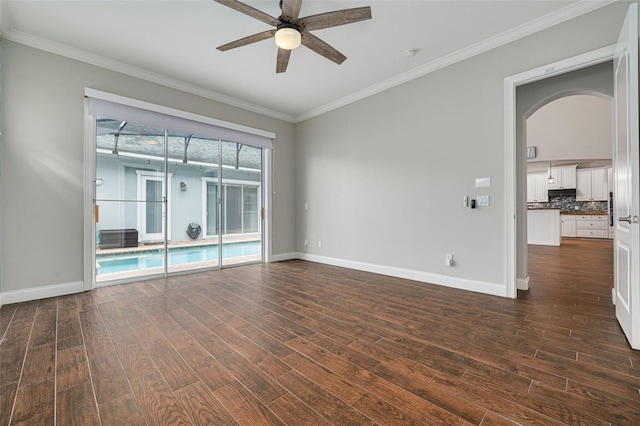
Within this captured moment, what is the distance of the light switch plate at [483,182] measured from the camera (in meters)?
3.16

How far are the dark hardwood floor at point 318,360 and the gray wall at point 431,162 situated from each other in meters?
0.79

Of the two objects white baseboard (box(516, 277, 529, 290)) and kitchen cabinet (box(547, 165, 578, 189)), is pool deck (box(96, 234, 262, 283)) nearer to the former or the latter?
white baseboard (box(516, 277, 529, 290))

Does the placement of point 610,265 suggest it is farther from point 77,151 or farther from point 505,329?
point 77,151

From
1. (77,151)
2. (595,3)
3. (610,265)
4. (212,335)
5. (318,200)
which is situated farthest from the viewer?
(318,200)

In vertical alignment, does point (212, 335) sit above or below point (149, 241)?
below

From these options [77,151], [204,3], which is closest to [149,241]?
[77,151]

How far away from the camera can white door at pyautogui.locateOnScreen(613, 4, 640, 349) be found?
1871mm

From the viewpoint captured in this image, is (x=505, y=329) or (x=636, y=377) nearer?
(x=636, y=377)

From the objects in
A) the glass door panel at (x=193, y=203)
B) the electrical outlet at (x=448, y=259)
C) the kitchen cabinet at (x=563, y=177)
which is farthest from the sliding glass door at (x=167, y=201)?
the kitchen cabinet at (x=563, y=177)

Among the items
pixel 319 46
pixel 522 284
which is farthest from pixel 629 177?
pixel 319 46

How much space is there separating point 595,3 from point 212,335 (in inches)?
178

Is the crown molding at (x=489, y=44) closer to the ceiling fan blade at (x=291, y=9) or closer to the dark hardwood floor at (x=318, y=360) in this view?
the ceiling fan blade at (x=291, y=9)

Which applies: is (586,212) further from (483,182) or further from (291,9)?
(291,9)

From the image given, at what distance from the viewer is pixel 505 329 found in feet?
7.29
